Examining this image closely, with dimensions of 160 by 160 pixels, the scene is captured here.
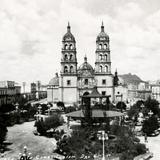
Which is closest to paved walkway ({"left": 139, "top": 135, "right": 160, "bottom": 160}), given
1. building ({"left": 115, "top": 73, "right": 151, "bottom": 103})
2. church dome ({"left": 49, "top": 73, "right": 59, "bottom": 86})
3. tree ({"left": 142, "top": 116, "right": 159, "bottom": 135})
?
tree ({"left": 142, "top": 116, "right": 159, "bottom": 135})

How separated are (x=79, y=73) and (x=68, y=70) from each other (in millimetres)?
4322

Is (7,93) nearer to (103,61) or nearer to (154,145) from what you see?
(103,61)

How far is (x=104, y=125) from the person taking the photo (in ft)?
107

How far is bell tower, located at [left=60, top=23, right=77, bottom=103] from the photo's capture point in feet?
233

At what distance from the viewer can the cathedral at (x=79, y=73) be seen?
233 ft

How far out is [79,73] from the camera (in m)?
75.4

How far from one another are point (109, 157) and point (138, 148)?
125 inches

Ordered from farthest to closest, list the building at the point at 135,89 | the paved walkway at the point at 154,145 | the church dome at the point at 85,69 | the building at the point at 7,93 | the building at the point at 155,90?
1. the building at the point at 135,89
2. the building at the point at 155,90
3. the building at the point at 7,93
4. the church dome at the point at 85,69
5. the paved walkway at the point at 154,145

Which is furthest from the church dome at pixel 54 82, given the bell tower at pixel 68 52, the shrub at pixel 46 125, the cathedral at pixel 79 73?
the shrub at pixel 46 125

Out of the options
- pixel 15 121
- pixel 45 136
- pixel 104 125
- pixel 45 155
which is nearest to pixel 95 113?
pixel 104 125

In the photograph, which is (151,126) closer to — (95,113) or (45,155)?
(95,113)

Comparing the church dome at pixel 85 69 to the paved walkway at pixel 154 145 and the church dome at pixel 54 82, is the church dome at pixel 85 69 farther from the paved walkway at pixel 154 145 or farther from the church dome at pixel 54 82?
the paved walkway at pixel 154 145

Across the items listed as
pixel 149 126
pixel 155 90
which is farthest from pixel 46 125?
pixel 155 90

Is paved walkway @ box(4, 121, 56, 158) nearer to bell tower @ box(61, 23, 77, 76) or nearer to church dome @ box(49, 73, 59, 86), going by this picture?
bell tower @ box(61, 23, 77, 76)
